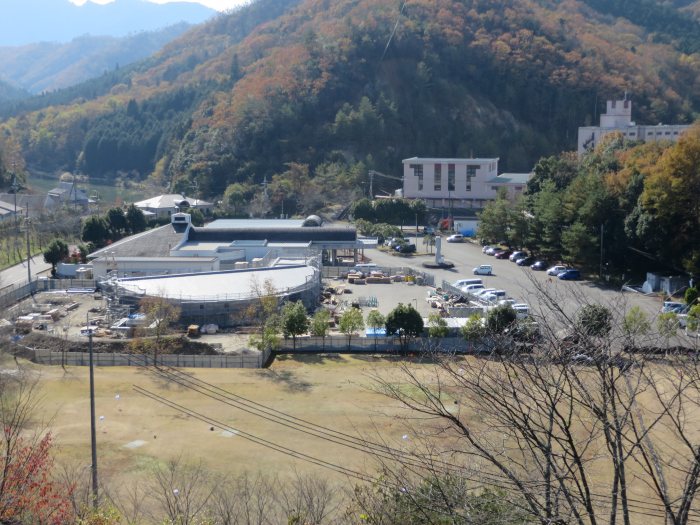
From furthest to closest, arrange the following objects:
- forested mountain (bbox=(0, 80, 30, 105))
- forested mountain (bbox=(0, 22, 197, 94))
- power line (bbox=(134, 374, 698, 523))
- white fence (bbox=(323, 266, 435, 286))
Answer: forested mountain (bbox=(0, 22, 197, 94)) < forested mountain (bbox=(0, 80, 30, 105)) < white fence (bbox=(323, 266, 435, 286)) < power line (bbox=(134, 374, 698, 523))

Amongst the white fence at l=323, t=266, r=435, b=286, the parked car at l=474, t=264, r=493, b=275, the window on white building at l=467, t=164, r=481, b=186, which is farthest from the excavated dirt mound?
the window on white building at l=467, t=164, r=481, b=186

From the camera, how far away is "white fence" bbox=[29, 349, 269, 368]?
14.0 m

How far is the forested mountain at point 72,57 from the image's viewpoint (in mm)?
141375

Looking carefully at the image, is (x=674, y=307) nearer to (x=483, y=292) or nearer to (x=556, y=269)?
(x=483, y=292)

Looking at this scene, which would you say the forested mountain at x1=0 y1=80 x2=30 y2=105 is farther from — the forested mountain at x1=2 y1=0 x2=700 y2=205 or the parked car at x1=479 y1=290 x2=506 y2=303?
the parked car at x1=479 y1=290 x2=506 y2=303

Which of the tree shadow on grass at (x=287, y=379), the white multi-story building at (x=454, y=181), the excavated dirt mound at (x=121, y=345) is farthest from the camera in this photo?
the white multi-story building at (x=454, y=181)

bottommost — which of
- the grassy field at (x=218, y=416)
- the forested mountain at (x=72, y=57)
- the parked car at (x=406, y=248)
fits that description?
the grassy field at (x=218, y=416)

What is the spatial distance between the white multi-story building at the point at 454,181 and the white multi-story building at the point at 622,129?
6433mm

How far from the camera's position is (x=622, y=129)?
37719mm

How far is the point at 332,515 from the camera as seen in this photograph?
8023mm

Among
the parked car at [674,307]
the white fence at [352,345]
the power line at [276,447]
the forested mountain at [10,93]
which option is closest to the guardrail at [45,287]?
the white fence at [352,345]

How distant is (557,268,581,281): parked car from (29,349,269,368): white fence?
381 inches

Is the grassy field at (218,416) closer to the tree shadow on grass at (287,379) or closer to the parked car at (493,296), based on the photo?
the tree shadow on grass at (287,379)

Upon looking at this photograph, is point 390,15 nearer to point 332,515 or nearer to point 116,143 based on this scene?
point 116,143
